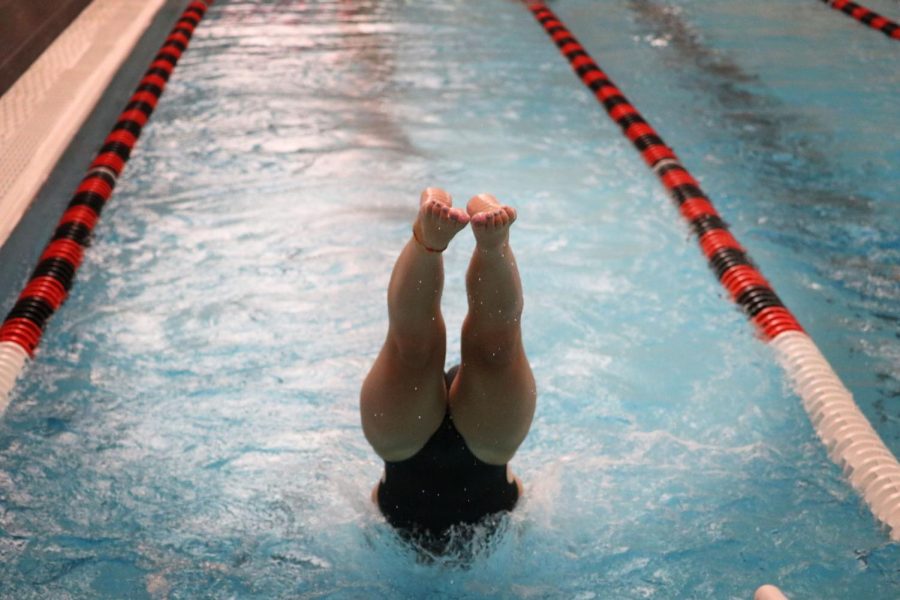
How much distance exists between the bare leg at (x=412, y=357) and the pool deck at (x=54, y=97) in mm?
1679

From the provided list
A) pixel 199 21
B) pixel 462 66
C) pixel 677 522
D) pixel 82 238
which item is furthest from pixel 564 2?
pixel 677 522

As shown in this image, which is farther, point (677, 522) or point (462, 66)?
point (462, 66)

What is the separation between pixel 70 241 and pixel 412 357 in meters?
2.44

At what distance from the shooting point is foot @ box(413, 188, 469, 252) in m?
1.84

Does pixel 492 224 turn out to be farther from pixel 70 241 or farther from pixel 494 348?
pixel 70 241

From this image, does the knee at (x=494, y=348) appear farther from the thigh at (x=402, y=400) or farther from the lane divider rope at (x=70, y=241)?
the lane divider rope at (x=70, y=241)

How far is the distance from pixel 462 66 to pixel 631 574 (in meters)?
4.24

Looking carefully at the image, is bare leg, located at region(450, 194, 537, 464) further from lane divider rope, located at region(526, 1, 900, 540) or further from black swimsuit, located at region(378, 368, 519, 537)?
lane divider rope, located at region(526, 1, 900, 540)

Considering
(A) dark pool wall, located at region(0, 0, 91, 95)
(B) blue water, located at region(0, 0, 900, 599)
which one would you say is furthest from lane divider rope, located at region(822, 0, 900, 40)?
(A) dark pool wall, located at region(0, 0, 91, 95)

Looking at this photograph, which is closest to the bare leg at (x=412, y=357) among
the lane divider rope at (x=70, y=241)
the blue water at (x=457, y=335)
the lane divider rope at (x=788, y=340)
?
the blue water at (x=457, y=335)

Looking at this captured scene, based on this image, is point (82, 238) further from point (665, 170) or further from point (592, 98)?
point (592, 98)

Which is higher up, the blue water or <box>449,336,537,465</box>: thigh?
<box>449,336,537,465</box>: thigh

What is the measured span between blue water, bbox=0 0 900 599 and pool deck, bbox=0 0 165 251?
46 cm

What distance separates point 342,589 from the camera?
2.44 metres
